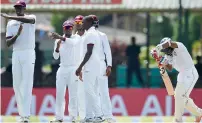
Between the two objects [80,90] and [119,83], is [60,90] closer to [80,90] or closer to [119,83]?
[80,90]

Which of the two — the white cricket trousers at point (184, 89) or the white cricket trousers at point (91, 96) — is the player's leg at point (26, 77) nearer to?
the white cricket trousers at point (91, 96)

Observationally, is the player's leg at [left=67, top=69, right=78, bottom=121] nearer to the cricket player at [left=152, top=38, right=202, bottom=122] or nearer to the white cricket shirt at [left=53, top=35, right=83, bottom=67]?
the white cricket shirt at [left=53, top=35, right=83, bottom=67]

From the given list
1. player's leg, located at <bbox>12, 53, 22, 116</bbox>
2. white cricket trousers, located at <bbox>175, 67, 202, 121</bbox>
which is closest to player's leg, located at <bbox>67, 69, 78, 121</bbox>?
player's leg, located at <bbox>12, 53, 22, 116</bbox>

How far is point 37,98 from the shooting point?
71.7 feet

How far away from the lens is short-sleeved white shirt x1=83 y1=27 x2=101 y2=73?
49.7 feet

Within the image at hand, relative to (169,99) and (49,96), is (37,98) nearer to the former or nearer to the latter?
(49,96)

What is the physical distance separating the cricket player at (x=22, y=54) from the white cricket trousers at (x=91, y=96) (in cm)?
101

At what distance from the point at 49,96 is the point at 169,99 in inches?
122

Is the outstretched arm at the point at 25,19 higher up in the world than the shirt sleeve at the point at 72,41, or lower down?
higher up

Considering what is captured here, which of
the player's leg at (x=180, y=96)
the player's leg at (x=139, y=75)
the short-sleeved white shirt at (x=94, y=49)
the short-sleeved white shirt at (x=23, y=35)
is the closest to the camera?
the short-sleeved white shirt at (x=23, y=35)

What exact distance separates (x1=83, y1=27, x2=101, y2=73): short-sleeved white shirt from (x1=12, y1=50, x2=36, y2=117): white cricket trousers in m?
0.99

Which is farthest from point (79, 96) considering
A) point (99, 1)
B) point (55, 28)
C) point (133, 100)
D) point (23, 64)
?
point (55, 28)

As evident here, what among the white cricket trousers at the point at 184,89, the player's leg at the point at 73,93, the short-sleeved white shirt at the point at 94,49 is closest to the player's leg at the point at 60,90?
the player's leg at the point at 73,93

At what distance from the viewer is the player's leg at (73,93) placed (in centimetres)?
1638
